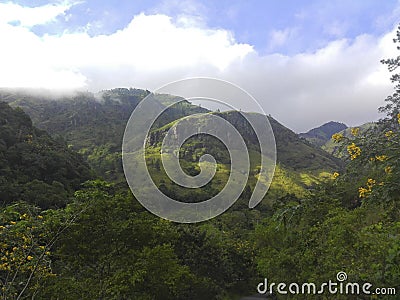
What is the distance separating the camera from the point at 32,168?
39.7 metres

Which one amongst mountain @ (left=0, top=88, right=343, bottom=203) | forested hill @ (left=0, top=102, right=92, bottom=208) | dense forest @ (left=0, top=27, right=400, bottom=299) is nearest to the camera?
dense forest @ (left=0, top=27, right=400, bottom=299)

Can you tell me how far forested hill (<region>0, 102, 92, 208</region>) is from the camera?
30750 millimetres

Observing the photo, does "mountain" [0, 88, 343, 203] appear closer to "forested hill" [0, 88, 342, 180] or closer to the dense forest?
"forested hill" [0, 88, 342, 180]

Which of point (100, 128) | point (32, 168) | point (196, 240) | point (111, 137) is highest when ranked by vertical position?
point (100, 128)

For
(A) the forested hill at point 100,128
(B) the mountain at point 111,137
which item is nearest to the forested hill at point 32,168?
(B) the mountain at point 111,137

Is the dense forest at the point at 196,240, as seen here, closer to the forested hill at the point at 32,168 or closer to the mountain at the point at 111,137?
the forested hill at the point at 32,168

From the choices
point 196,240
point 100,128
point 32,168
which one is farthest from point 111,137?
point 196,240

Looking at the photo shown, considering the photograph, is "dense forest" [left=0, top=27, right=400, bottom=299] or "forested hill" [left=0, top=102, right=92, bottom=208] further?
"forested hill" [left=0, top=102, right=92, bottom=208]

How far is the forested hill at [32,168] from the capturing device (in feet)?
101

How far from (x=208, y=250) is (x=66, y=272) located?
11.3 m

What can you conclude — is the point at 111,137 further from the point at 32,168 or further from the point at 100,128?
the point at 32,168

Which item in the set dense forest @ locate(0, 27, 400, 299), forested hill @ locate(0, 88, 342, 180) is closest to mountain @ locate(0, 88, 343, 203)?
forested hill @ locate(0, 88, 342, 180)

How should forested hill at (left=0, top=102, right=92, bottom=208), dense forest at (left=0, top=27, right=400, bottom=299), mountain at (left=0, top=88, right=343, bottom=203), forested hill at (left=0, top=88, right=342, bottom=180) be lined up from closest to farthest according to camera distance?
1. dense forest at (left=0, top=27, right=400, bottom=299)
2. forested hill at (left=0, top=102, right=92, bottom=208)
3. mountain at (left=0, top=88, right=343, bottom=203)
4. forested hill at (left=0, top=88, right=342, bottom=180)

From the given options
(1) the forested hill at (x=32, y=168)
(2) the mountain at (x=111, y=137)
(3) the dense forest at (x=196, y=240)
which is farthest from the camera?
(2) the mountain at (x=111, y=137)
